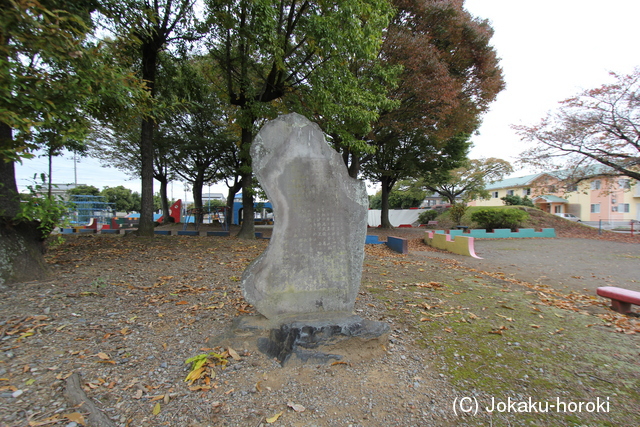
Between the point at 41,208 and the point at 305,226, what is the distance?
3.69 m

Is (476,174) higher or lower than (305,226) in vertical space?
higher

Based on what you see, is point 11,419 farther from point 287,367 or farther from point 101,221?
point 101,221

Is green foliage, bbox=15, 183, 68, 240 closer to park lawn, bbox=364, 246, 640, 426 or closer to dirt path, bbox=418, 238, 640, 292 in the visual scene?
park lawn, bbox=364, 246, 640, 426

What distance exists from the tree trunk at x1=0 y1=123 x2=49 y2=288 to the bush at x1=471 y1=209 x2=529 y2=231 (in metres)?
17.7

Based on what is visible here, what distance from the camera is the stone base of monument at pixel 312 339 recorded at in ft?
9.55

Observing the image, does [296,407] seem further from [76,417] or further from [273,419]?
[76,417]

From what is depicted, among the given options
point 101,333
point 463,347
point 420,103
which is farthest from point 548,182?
point 101,333

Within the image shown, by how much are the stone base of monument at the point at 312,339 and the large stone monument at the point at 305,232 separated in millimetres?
32

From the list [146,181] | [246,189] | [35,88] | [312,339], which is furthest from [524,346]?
[146,181]

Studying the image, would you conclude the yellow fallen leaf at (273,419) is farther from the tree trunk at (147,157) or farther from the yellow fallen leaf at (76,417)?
the tree trunk at (147,157)

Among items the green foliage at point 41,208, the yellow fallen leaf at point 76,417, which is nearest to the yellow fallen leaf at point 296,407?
the yellow fallen leaf at point 76,417

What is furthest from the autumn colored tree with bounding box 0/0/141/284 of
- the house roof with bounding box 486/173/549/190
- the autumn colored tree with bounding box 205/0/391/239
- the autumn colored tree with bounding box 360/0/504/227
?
the house roof with bounding box 486/173/549/190

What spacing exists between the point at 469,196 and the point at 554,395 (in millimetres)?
32343

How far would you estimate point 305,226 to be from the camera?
11.1 ft
